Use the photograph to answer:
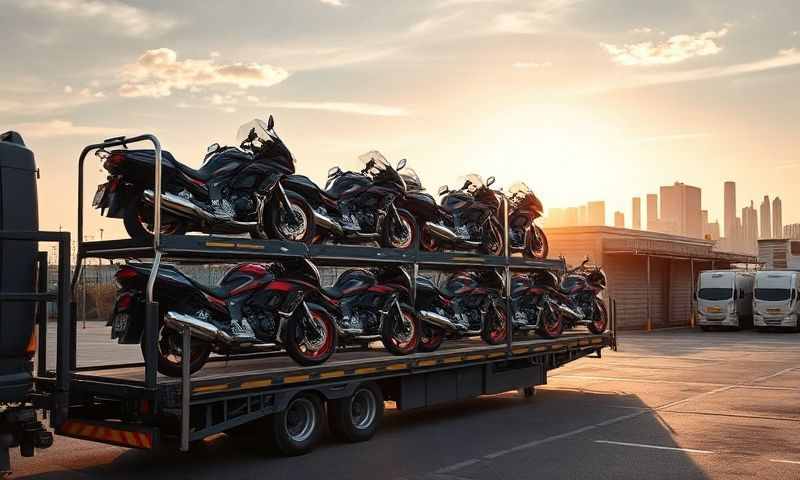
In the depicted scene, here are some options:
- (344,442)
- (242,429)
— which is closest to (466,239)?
(344,442)

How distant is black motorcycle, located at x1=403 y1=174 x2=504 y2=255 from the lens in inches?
487

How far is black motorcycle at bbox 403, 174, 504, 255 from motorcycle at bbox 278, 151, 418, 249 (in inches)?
23.5

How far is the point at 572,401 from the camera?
528 inches

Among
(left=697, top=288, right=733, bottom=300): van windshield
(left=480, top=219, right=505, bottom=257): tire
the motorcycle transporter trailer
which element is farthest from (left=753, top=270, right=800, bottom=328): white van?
the motorcycle transporter trailer

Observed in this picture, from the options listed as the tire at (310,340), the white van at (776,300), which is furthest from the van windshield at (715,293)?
the tire at (310,340)

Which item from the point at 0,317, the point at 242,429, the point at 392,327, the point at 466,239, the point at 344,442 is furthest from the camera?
the point at 466,239

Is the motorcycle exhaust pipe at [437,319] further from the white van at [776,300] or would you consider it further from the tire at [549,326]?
the white van at [776,300]

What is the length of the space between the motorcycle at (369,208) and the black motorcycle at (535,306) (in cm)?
290

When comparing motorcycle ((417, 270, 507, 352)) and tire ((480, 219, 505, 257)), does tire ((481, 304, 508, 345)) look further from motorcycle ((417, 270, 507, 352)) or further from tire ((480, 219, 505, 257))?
tire ((480, 219, 505, 257))

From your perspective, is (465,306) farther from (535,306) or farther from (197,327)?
(197,327)

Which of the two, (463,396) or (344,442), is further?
(463,396)

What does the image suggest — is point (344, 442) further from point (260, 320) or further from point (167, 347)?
point (167, 347)

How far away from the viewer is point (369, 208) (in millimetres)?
11266

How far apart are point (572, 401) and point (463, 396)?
8.70ft
